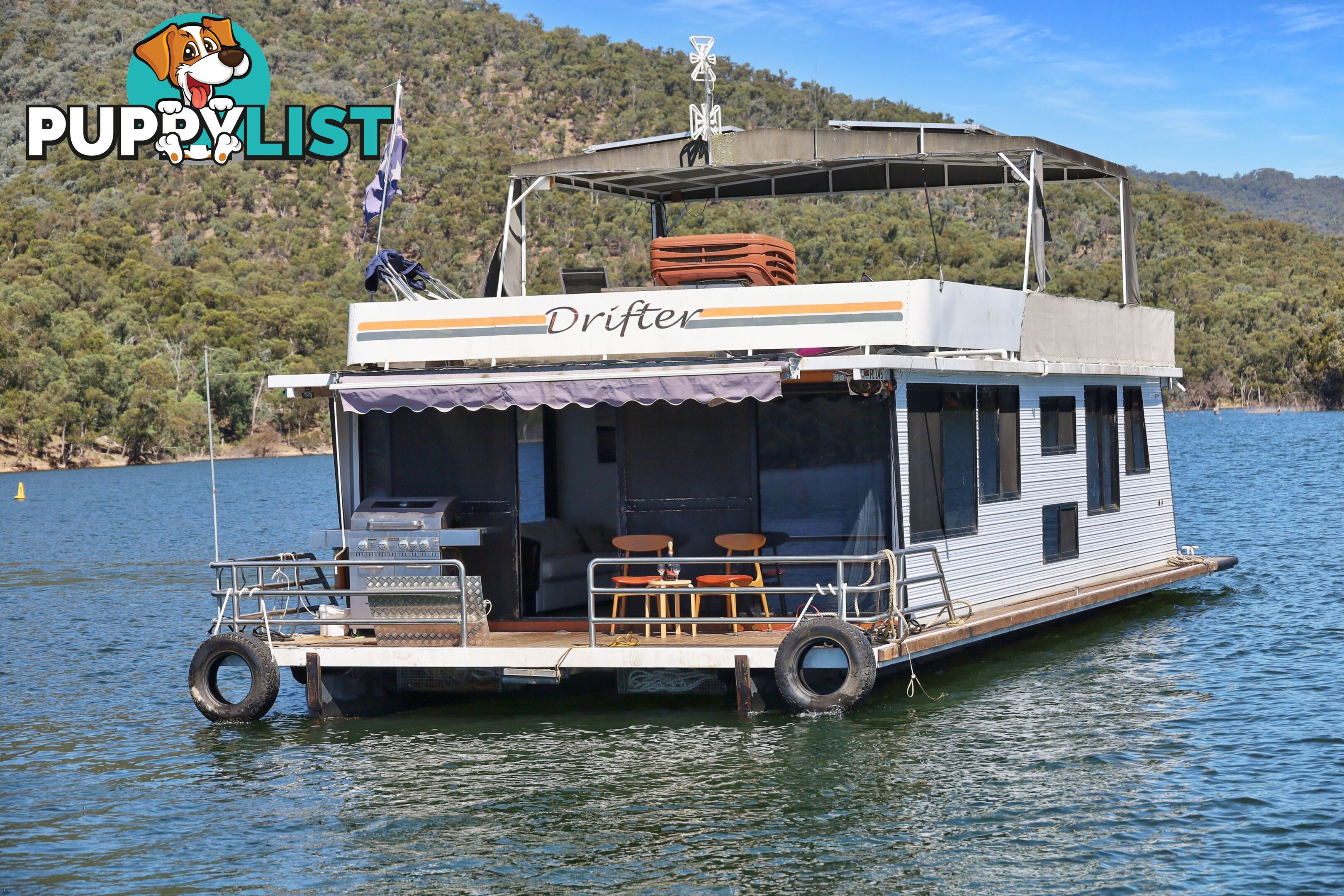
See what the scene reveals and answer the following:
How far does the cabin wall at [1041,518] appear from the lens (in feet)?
46.6

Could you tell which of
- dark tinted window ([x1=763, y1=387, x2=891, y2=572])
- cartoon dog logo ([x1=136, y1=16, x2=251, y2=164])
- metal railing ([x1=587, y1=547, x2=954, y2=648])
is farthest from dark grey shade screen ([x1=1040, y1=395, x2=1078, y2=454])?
cartoon dog logo ([x1=136, y1=16, x2=251, y2=164])

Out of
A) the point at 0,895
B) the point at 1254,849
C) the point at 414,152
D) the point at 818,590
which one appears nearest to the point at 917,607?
the point at 818,590

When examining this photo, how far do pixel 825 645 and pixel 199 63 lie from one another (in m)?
74.4

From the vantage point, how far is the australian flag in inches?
571

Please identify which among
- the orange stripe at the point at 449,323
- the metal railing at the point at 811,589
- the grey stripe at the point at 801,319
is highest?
the orange stripe at the point at 449,323

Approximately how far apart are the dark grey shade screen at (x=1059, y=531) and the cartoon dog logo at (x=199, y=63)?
59444mm

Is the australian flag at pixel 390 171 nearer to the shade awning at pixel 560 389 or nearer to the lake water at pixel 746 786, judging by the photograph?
the shade awning at pixel 560 389

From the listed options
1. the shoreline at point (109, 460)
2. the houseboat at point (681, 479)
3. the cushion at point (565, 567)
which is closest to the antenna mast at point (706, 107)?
the houseboat at point (681, 479)

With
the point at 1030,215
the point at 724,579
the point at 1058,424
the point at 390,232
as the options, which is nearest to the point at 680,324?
the point at 724,579

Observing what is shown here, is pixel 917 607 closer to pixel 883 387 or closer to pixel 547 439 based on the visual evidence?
pixel 883 387

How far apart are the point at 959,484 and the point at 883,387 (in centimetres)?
188

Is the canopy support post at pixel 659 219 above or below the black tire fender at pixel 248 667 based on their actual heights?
above

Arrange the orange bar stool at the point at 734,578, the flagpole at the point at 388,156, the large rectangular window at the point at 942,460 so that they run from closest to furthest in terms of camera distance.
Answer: the orange bar stool at the point at 734,578 → the large rectangular window at the point at 942,460 → the flagpole at the point at 388,156

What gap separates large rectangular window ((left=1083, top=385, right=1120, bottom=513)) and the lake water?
1.68 metres
